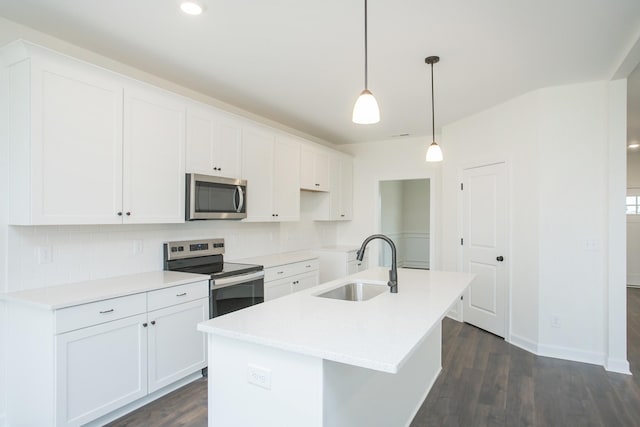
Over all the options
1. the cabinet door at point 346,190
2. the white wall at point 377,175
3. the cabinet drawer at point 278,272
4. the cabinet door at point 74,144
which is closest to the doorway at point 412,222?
the white wall at point 377,175

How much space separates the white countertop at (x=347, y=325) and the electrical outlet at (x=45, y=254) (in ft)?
5.12

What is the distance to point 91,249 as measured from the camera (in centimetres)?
267

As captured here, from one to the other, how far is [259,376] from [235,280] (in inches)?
69.8

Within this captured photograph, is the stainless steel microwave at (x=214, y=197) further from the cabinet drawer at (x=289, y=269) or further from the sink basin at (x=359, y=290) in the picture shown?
the sink basin at (x=359, y=290)

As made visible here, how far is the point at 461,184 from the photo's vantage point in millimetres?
4641

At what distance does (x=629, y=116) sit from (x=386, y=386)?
4.98 meters

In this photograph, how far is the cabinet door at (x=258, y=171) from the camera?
3.76 m

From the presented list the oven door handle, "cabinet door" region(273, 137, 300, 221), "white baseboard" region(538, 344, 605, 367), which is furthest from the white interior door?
the oven door handle

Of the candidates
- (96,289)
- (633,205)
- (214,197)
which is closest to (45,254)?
(96,289)

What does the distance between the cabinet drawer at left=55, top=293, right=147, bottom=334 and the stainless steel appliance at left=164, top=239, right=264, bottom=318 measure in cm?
64

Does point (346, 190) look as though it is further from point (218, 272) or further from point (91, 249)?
point (91, 249)

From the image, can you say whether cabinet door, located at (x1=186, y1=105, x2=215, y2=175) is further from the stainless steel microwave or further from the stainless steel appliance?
the stainless steel appliance

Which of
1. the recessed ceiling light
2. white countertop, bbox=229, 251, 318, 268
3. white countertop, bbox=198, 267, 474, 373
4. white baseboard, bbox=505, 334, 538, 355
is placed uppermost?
the recessed ceiling light

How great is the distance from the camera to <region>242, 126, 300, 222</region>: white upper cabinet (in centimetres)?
380
